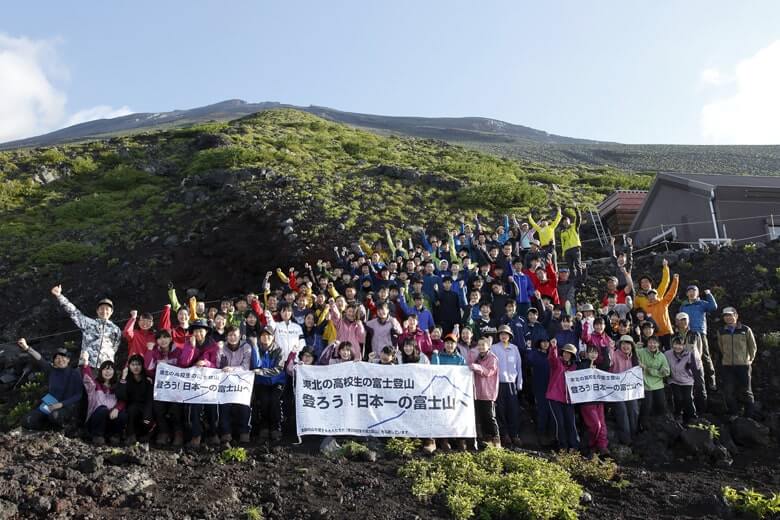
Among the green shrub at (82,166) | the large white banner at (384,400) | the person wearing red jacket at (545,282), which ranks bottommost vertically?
the large white banner at (384,400)

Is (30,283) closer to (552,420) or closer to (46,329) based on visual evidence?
(46,329)

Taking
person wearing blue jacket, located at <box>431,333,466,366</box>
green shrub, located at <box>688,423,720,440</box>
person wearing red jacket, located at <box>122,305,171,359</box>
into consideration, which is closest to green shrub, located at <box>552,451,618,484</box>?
green shrub, located at <box>688,423,720,440</box>

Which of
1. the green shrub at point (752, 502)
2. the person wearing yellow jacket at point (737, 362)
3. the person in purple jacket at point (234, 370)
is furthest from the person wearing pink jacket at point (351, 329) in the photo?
the person wearing yellow jacket at point (737, 362)

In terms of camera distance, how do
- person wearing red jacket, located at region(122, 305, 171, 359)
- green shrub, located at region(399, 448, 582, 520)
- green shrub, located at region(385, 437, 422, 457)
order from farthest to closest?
person wearing red jacket, located at region(122, 305, 171, 359), green shrub, located at region(385, 437, 422, 457), green shrub, located at region(399, 448, 582, 520)

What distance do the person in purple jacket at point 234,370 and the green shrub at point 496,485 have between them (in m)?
2.67

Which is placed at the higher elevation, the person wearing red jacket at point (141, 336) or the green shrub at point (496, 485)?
the person wearing red jacket at point (141, 336)

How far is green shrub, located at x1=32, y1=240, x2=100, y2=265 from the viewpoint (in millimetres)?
25172

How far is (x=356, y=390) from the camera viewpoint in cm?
999

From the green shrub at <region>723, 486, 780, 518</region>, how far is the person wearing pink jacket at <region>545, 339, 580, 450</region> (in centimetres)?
238

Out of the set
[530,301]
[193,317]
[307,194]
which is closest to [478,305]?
[530,301]

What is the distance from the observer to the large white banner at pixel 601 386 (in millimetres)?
10383

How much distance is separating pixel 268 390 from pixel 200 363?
3.75 ft

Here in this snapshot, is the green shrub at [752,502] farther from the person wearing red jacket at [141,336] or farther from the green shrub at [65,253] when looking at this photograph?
the green shrub at [65,253]

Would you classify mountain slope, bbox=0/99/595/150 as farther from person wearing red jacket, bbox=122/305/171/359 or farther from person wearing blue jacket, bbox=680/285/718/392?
person wearing red jacket, bbox=122/305/171/359
